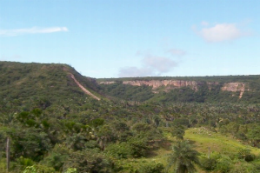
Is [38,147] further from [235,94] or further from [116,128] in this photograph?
[235,94]

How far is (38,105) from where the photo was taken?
66.2 metres

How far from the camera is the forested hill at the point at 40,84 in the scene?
78.0 meters

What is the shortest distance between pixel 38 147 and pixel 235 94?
144 meters

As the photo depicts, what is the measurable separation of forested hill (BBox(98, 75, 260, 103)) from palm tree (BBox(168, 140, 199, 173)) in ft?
417

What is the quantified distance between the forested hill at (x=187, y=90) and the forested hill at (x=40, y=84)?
5435 centimetres

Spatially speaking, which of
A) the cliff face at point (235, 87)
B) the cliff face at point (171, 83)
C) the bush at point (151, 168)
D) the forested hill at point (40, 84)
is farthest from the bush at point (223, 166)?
the cliff face at point (171, 83)

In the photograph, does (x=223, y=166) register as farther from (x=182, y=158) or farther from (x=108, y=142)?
(x=108, y=142)

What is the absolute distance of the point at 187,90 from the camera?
555 feet

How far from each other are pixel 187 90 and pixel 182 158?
149 meters

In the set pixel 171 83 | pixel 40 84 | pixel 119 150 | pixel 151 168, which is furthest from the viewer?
pixel 171 83

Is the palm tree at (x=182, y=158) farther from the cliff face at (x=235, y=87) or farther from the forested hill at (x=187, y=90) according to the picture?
the cliff face at (x=235, y=87)

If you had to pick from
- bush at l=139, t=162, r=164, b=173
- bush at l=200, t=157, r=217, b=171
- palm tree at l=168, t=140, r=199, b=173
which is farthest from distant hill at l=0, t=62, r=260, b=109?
palm tree at l=168, t=140, r=199, b=173

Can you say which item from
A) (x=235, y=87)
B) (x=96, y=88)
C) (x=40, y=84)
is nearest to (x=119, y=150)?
(x=40, y=84)

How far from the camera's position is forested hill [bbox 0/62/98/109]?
78.0 meters
